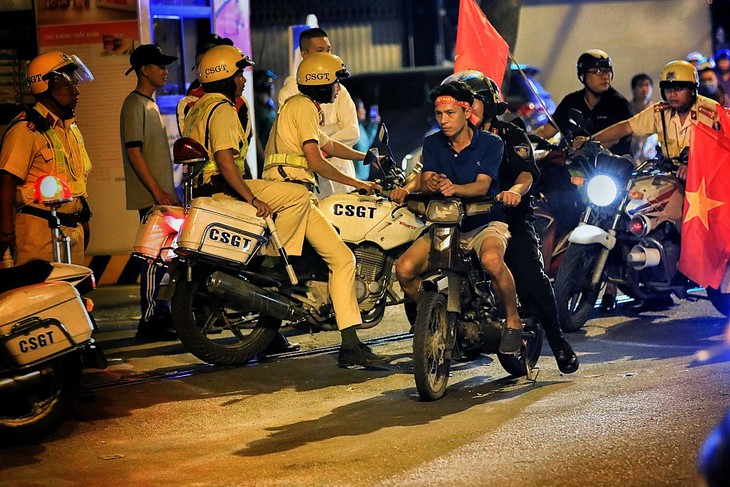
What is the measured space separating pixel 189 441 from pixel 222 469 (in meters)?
0.68

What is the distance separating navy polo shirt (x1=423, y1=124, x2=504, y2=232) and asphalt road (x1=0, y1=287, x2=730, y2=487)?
1081mm

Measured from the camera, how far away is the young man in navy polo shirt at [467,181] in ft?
24.5

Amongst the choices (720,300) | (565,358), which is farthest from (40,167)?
(720,300)

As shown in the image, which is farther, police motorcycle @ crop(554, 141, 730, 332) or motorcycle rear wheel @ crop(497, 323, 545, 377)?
police motorcycle @ crop(554, 141, 730, 332)

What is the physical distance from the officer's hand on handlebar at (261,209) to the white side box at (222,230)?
3 centimetres

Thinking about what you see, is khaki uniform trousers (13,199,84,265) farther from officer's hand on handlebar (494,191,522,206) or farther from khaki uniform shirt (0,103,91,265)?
officer's hand on handlebar (494,191,522,206)

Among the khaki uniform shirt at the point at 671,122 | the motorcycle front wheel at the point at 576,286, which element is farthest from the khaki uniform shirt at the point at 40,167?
the khaki uniform shirt at the point at 671,122

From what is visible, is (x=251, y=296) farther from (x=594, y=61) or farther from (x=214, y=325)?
(x=594, y=61)

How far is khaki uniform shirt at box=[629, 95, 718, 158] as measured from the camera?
9.85 m

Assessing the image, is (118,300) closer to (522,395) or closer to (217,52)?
(217,52)

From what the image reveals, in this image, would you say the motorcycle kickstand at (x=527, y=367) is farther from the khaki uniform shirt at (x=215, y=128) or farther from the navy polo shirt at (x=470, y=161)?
the khaki uniform shirt at (x=215, y=128)

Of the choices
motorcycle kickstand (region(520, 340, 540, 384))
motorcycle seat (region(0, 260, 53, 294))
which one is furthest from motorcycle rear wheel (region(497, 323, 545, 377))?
motorcycle seat (region(0, 260, 53, 294))

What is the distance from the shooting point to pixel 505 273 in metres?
7.50

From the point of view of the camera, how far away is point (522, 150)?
26.1 ft
